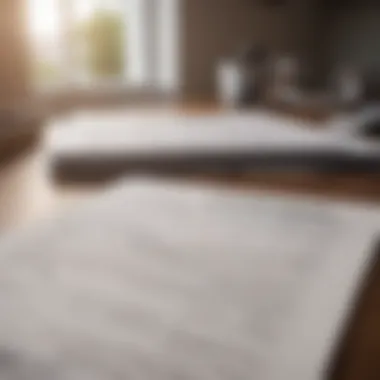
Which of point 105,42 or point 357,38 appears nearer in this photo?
point 357,38

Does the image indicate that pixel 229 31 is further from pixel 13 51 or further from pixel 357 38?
pixel 13 51

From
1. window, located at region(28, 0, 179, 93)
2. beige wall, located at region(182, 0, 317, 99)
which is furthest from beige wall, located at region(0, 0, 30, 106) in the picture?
beige wall, located at region(182, 0, 317, 99)

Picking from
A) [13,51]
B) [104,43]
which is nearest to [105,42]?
[104,43]

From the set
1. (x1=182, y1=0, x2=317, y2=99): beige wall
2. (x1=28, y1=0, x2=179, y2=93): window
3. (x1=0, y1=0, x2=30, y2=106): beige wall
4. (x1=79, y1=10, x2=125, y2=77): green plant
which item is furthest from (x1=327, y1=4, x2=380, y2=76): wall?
(x1=0, y1=0, x2=30, y2=106): beige wall

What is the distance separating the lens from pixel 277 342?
1.21ft

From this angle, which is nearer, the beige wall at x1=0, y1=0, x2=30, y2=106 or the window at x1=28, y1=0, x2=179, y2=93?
the beige wall at x1=0, y1=0, x2=30, y2=106

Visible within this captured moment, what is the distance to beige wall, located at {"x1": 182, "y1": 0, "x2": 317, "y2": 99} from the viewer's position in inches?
51.0

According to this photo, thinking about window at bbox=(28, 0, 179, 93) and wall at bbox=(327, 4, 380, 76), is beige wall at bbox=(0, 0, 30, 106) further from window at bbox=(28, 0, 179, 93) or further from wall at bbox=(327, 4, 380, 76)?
wall at bbox=(327, 4, 380, 76)

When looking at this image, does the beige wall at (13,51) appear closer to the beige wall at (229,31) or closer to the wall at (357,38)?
the beige wall at (229,31)

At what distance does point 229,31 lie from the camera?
1.33 meters

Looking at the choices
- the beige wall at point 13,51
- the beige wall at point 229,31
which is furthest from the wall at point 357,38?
the beige wall at point 13,51

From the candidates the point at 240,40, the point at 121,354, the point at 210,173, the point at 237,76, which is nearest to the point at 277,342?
the point at 121,354

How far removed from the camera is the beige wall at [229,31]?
129 cm

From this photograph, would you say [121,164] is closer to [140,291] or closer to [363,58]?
[140,291]
